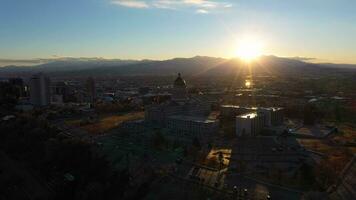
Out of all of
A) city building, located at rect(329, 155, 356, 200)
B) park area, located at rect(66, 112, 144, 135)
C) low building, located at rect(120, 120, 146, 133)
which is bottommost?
park area, located at rect(66, 112, 144, 135)

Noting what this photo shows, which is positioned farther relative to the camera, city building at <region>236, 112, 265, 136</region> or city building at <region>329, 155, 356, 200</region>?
city building at <region>236, 112, 265, 136</region>

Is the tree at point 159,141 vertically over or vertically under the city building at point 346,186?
over

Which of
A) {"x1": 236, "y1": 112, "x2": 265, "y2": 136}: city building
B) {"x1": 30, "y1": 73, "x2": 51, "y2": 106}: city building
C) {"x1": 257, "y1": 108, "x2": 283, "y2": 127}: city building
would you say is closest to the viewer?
{"x1": 236, "y1": 112, "x2": 265, "y2": 136}: city building

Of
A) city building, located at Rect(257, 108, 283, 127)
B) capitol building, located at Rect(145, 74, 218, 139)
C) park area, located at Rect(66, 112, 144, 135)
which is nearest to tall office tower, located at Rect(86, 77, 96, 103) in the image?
park area, located at Rect(66, 112, 144, 135)

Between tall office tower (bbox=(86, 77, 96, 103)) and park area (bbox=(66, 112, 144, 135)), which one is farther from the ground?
tall office tower (bbox=(86, 77, 96, 103))

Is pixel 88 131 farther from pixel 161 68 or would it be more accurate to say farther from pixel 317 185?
pixel 161 68

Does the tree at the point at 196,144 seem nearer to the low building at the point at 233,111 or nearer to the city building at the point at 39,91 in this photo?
the low building at the point at 233,111

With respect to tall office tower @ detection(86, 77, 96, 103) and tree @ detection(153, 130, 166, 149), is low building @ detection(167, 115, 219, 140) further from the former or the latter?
tall office tower @ detection(86, 77, 96, 103)

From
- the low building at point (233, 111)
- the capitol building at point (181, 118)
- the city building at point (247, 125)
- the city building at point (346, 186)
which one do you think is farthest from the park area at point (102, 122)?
the city building at point (346, 186)
